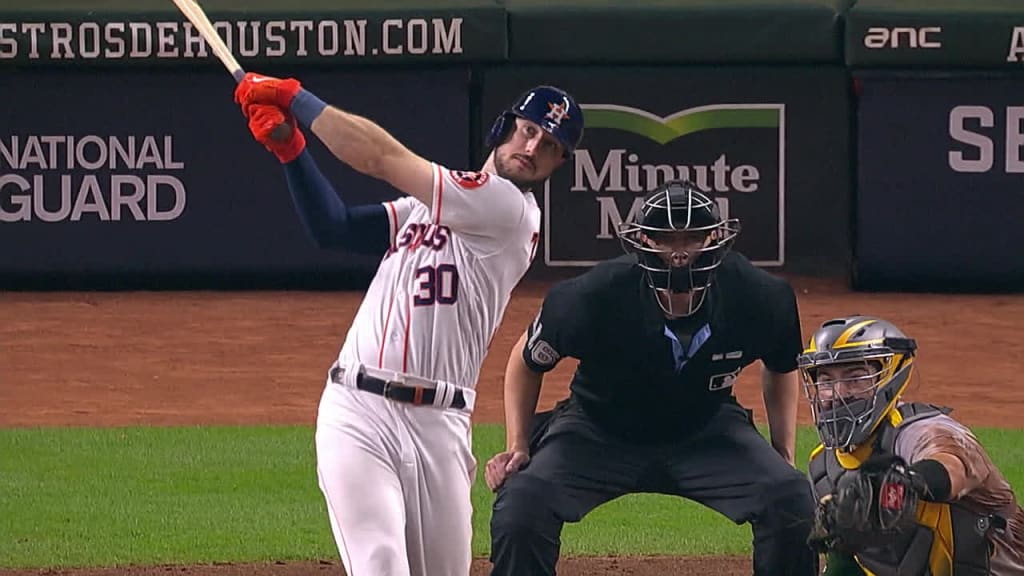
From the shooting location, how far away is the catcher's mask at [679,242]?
5941mm

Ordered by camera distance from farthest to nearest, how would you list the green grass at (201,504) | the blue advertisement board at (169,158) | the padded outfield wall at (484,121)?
the blue advertisement board at (169,158)
the padded outfield wall at (484,121)
the green grass at (201,504)

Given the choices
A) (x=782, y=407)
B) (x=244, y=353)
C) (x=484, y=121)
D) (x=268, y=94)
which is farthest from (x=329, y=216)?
(x=484, y=121)

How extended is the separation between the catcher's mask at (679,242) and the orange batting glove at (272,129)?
4.19ft

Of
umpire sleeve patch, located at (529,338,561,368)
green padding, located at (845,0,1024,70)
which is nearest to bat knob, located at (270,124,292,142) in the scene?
umpire sleeve patch, located at (529,338,561,368)

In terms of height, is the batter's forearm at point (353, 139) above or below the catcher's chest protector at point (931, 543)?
above

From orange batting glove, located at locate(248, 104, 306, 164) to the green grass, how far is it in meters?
2.83

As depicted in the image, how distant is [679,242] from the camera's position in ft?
19.5

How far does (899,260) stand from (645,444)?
28.9 ft

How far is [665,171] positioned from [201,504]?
701 centimetres

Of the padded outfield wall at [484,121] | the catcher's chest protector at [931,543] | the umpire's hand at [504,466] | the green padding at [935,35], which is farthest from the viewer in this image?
the padded outfield wall at [484,121]

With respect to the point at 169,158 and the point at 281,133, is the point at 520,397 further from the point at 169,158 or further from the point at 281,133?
the point at 169,158

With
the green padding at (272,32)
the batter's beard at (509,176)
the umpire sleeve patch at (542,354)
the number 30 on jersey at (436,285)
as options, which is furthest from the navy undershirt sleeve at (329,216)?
the green padding at (272,32)

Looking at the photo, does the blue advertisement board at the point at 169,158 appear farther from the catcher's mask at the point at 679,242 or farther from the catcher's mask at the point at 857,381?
the catcher's mask at the point at 857,381

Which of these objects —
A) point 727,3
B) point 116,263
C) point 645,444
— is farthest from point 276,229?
point 645,444
